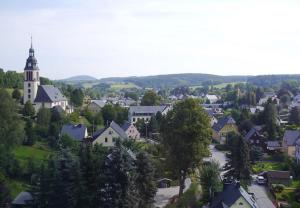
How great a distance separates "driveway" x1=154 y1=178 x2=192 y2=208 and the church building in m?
35.4

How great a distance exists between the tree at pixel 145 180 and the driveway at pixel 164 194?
4.80 m

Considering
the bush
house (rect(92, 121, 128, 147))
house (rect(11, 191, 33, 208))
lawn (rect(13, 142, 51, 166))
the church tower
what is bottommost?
the bush

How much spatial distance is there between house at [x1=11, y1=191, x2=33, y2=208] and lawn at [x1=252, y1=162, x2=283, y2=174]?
25.0 meters

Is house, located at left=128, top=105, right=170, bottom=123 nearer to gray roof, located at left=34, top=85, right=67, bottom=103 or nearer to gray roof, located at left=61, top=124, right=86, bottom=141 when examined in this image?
gray roof, located at left=34, top=85, right=67, bottom=103

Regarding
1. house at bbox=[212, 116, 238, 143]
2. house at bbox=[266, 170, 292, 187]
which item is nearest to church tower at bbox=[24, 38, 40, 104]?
house at bbox=[212, 116, 238, 143]

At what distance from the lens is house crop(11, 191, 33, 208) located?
35219 mm

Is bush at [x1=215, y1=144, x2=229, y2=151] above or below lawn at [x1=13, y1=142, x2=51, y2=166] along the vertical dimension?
below

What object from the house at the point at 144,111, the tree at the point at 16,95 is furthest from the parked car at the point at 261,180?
the tree at the point at 16,95

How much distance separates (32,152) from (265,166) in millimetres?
25335

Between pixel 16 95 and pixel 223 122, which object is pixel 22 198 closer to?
pixel 223 122

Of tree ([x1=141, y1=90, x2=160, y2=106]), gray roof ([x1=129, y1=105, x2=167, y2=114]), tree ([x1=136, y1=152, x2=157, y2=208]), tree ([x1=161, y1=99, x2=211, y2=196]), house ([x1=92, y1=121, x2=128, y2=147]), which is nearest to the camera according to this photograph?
tree ([x1=136, y1=152, x2=157, y2=208])

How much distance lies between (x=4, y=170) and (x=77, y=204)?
1190cm

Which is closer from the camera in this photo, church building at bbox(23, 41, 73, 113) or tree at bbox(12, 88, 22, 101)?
church building at bbox(23, 41, 73, 113)

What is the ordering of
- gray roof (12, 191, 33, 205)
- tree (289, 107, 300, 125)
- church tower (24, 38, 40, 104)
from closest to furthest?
gray roof (12, 191, 33, 205) < church tower (24, 38, 40, 104) < tree (289, 107, 300, 125)
